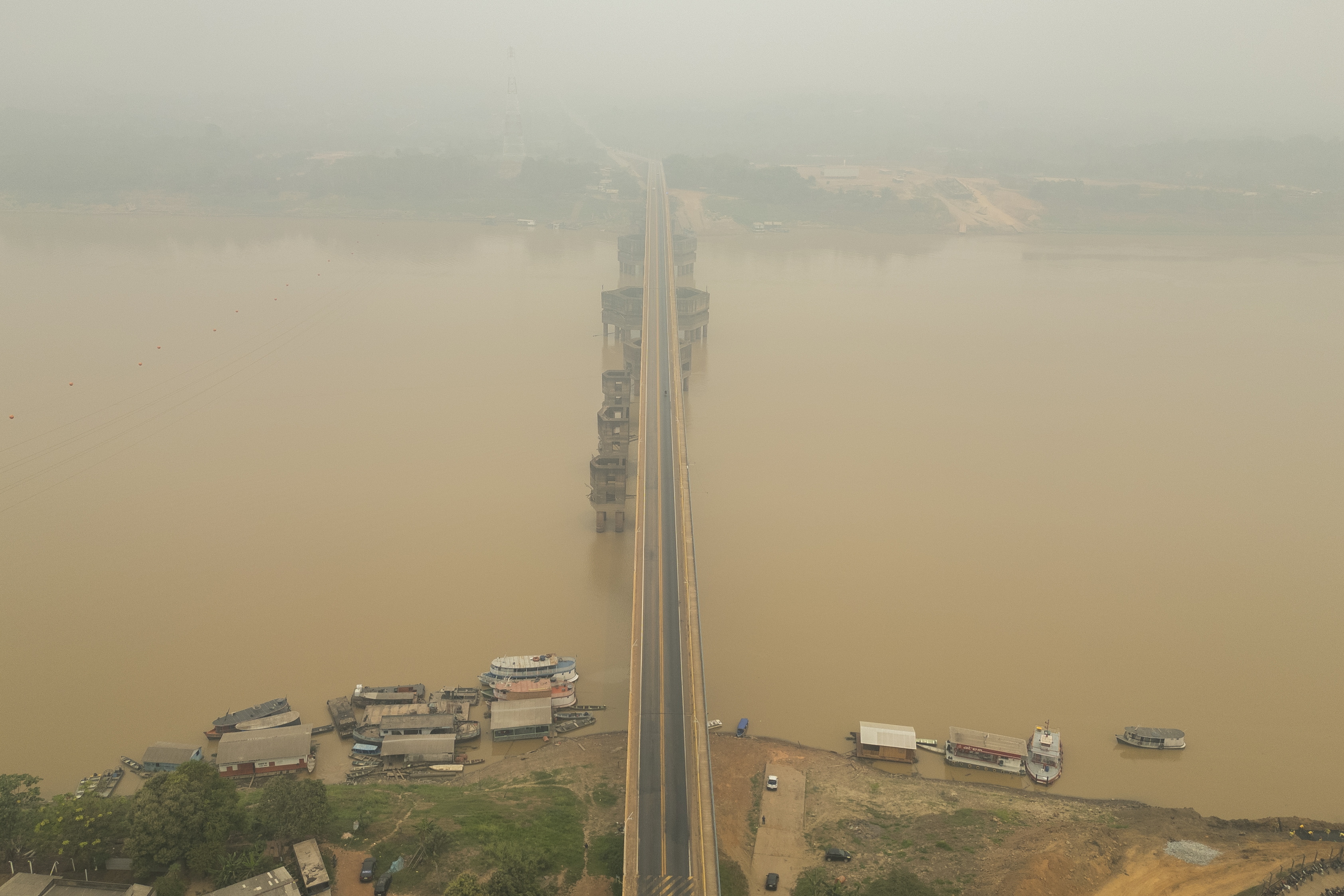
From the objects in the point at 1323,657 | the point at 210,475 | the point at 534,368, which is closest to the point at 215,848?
the point at 210,475

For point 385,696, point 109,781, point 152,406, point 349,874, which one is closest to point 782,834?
point 349,874

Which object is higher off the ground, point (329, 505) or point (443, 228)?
point (443, 228)

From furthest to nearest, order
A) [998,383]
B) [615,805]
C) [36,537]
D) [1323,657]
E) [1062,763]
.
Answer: [998,383], [36,537], [1323,657], [1062,763], [615,805]

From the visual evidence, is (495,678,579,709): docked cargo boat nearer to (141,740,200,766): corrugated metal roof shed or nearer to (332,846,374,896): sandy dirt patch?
(332,846,374,896): sandy dirt patch

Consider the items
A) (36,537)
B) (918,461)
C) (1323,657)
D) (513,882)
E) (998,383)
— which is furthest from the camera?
(998,383)

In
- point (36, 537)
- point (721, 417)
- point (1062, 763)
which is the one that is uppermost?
point (721, 417)

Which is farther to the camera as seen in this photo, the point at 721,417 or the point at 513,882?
the point at 721,417

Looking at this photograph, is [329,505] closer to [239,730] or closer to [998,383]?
[239,730]
